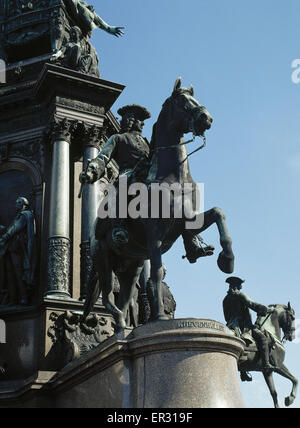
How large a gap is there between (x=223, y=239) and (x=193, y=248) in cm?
80

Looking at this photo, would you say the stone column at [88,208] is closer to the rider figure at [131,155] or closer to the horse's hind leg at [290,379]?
the rider figure at [131,155]

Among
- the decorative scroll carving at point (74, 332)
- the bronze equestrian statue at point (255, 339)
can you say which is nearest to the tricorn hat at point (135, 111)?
the decorative scroll carving at point (74, 332)

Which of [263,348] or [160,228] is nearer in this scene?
[160,228]

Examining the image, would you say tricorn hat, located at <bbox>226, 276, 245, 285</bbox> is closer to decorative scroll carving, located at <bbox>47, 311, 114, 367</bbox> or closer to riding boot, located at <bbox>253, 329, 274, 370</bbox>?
riding boot, located at <bbox>253, 329, 274, 370</bbox>

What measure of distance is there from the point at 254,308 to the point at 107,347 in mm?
11632

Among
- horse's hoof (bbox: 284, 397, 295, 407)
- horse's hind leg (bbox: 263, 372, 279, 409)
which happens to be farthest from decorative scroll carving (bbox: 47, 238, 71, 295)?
horse's hoof (bbox: 284, 397, 295, 407)

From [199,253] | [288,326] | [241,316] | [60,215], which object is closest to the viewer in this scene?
[199,253]

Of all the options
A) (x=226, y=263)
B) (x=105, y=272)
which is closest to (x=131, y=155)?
(x=105, y=272)

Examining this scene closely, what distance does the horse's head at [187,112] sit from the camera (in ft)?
31.9

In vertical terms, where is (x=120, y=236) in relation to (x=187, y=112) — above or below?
below

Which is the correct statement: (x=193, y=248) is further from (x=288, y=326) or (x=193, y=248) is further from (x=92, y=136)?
(x=288, y=326)

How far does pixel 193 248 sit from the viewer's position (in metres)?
9.95

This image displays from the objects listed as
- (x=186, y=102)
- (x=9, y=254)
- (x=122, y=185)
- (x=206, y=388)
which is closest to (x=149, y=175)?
(x=122, y=185)

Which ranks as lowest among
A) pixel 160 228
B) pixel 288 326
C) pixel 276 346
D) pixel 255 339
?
pixel 160 228
